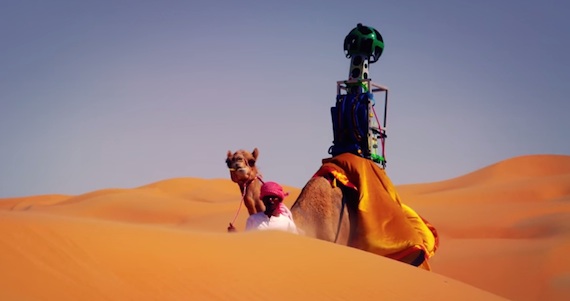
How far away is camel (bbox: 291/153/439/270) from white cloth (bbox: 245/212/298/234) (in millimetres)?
624

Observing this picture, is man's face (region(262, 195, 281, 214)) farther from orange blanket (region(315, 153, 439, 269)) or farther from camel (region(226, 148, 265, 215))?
camel (region(226, 148, 265, 215))

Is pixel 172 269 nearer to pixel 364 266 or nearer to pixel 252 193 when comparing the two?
pixel 364 266

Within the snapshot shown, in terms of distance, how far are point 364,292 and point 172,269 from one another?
4.90 feet

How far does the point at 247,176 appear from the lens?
381 inches

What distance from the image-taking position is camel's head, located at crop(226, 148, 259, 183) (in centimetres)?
966

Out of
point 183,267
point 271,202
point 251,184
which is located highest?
point 251,184

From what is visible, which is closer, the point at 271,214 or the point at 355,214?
the point at 271,214

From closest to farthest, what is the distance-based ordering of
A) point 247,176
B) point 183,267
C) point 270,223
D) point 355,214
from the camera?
Result: point 183,267 → point 270,223 → point 355,214 → point 247,176

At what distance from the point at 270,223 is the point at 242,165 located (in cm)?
216

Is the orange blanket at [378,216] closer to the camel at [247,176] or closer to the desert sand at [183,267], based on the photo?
the camel at [247,176]

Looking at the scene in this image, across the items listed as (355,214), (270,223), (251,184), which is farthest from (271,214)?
(251,184)

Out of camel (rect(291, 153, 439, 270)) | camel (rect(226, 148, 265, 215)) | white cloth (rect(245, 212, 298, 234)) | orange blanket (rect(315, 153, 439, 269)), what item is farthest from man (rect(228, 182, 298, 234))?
camel (rect(226, 148, 265, 215))

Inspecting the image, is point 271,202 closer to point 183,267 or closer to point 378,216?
point 378,216

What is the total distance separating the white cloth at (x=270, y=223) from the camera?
301 inches
